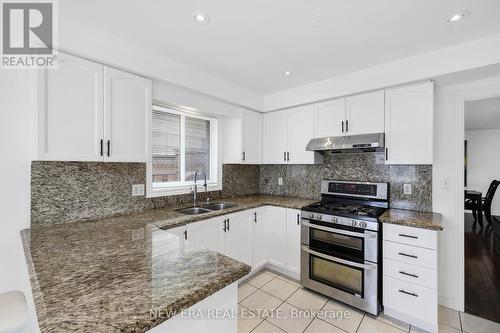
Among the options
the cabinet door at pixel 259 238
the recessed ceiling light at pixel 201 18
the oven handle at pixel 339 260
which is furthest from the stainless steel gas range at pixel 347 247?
the recessed ceiling light at pixel 201 18

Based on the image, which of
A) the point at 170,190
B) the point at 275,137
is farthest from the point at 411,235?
the point at 170,190

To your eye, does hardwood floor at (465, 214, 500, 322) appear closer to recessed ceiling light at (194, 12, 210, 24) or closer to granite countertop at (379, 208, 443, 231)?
granite countertop at (379, 208, 443, 231)

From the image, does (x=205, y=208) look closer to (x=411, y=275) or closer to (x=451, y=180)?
(x=411, y=275)

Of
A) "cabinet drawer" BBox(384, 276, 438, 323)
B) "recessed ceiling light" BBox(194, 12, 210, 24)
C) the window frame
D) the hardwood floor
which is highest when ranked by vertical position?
"recessed ceiling light" BBox(194, 12, 210, 24)

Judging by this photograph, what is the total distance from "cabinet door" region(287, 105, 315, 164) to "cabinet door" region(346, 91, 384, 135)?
1.56 ft

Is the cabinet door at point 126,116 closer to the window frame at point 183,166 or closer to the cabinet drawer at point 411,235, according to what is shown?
the window frame at point 183,166

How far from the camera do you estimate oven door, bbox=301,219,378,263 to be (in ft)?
6.81

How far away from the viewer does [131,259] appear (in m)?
1.08

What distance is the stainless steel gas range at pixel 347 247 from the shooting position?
207 centimetres

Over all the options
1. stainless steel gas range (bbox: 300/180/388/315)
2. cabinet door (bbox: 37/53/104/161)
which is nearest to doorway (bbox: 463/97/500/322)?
stainless steel gas range (bbox: 300/180/388/315)

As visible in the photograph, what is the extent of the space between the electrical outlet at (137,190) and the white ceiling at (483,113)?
4.24 metres

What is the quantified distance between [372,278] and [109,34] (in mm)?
3066

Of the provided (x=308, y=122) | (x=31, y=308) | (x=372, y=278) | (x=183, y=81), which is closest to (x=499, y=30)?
(x=308, y=122)

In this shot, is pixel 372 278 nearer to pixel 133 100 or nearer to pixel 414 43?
pixel 414 43
